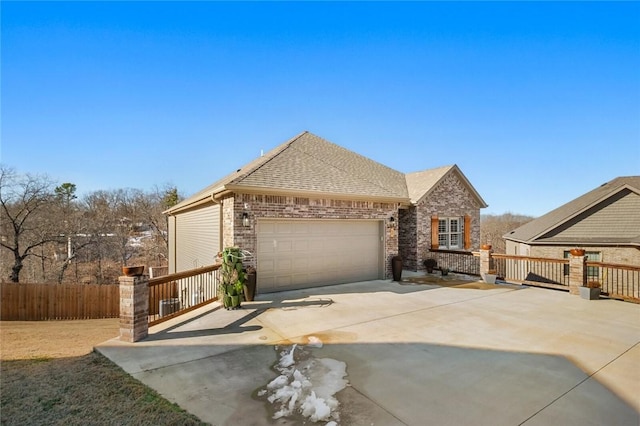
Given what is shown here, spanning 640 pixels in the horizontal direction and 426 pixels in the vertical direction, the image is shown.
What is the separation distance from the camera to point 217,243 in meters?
9.30

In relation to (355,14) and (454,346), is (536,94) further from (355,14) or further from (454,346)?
(454,346)

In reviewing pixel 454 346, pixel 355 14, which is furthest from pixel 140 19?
pixel 454 346

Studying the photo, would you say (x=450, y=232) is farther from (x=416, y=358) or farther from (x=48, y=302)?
(x=48, y=302)

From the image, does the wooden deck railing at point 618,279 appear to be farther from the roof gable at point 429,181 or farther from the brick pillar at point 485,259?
the roof gable at point 429,181

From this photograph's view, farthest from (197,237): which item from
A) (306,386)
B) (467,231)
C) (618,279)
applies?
(618,279)

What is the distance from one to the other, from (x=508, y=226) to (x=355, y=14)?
33.1 meters

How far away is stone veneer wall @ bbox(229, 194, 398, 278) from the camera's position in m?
8.12

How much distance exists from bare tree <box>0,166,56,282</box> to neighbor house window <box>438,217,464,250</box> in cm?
2262

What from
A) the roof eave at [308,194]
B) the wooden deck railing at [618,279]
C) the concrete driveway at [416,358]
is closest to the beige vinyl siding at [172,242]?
the roof eave at [308,194]

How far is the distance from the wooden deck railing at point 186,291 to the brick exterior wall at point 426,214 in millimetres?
8293

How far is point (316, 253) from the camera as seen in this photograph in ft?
31.7

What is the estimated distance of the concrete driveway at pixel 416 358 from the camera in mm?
3059

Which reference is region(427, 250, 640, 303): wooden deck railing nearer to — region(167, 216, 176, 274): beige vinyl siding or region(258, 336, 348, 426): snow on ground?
region(258, 336, 348, 426): snow on ground

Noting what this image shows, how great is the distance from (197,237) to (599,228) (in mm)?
20242
